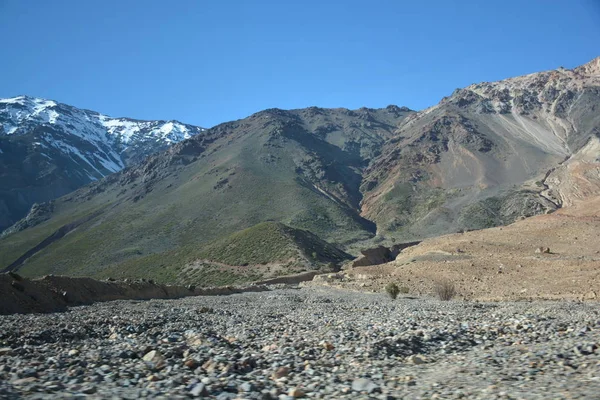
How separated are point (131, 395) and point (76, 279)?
27889 mm

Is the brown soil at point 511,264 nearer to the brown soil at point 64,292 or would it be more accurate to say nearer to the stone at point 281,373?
the brown soil at point 64,292

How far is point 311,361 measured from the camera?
10266 millimetres

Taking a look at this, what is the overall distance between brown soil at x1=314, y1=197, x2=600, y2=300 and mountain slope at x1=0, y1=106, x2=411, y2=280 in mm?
47731

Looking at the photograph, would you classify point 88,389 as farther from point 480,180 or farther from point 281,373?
point 480,180

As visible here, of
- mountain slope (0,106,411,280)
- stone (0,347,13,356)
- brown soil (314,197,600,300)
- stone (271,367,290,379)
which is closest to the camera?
stone (271,367,290,379)

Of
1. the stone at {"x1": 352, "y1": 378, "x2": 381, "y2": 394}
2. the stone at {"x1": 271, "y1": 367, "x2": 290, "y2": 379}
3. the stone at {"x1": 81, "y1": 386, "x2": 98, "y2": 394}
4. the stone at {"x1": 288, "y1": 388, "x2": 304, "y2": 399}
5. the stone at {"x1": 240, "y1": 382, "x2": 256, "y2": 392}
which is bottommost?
the stone at {"x1": 352, "y1": 378, "x2": 381, "y2": 394}

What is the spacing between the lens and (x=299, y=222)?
122 m

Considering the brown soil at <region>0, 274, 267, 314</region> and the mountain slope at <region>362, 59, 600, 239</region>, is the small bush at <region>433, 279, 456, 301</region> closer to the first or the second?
the brown soil at <region>0, 274, 267, 314</region>

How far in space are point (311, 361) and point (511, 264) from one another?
31498 mm

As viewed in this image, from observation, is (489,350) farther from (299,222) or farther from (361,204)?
(361,204)

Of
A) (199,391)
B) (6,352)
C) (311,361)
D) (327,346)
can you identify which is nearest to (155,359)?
(199,391)

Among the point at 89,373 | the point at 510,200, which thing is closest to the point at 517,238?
the point at 89,373

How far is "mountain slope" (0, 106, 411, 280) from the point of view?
10769 centimetres

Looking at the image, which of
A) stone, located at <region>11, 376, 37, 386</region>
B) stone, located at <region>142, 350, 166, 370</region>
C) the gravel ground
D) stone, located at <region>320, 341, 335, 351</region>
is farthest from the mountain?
stone, located at <region>11, 376, 37, 386</region>
